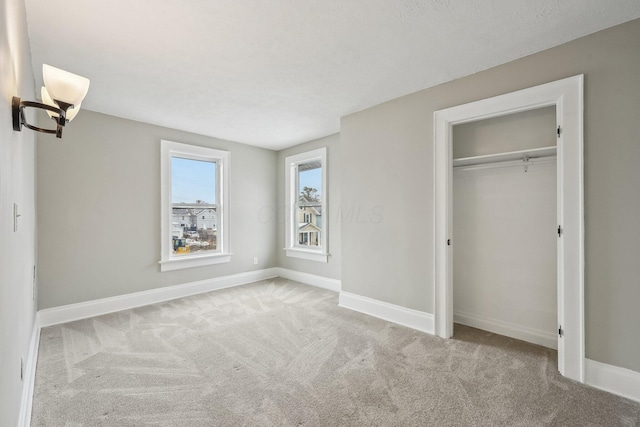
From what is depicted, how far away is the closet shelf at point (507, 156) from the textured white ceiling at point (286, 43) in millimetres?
794

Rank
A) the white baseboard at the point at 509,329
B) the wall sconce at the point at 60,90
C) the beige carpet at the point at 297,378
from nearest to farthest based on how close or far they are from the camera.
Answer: the wall sconce at the point at 60,90 < the beige carpet at the point at 297,378 < the white baseboard at the point at 509,329

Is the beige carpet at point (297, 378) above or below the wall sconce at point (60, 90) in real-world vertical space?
below

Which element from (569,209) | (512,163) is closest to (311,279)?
(512,163)

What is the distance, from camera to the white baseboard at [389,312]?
9.86 ft

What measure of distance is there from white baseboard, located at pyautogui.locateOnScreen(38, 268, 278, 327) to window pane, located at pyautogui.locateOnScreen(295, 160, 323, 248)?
1139 mm

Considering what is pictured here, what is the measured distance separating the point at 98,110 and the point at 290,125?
234 centimetres

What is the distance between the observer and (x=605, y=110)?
2053 millimetres

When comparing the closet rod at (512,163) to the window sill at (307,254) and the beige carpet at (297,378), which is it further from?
the window sill at (307,254)

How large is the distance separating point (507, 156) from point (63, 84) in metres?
3.46

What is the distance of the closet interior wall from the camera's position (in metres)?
2.67

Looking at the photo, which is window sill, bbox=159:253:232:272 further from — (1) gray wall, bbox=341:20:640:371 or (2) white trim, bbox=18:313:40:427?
(1) gray wall, bbox=341:20:640:371

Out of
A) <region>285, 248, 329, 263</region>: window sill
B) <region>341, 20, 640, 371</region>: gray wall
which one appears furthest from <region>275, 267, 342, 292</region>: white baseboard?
<region>341, 20, 640, 371</region>: gray wall

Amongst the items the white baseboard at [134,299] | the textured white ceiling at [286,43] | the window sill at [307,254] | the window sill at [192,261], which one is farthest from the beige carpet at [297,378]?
the textured white ceiling at [286,43]

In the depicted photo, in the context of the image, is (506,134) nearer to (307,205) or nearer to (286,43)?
(286,43)
